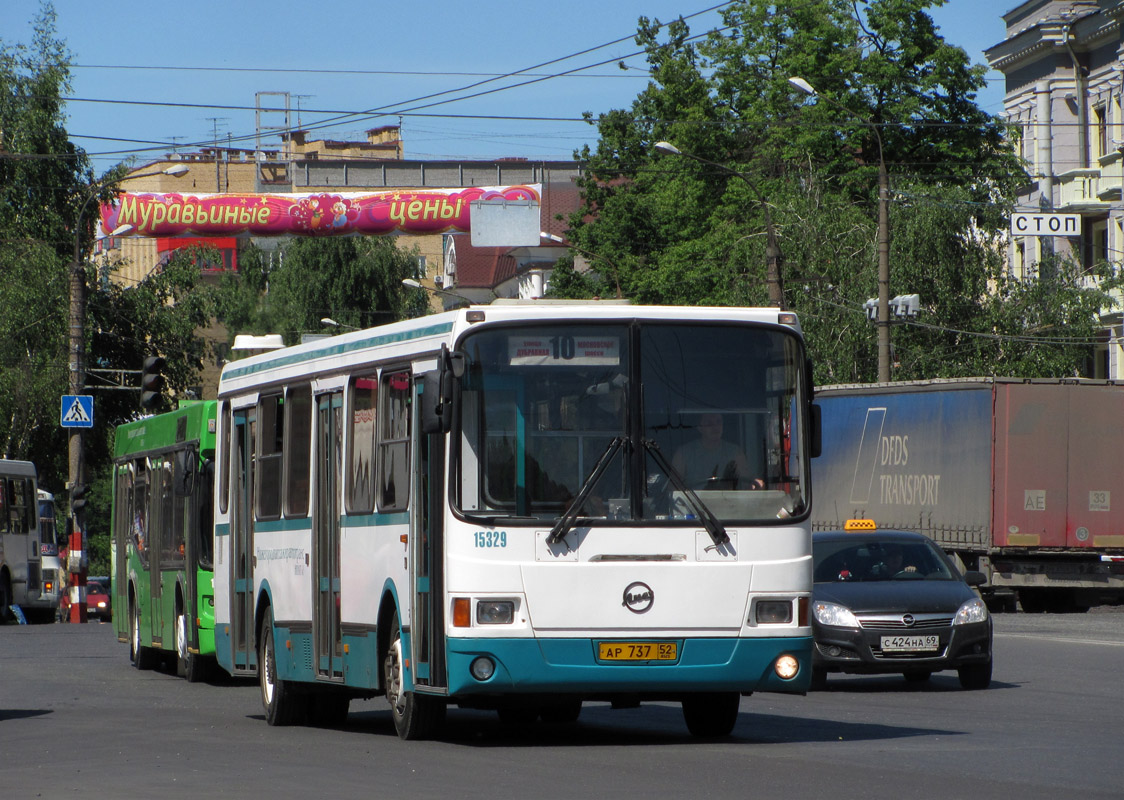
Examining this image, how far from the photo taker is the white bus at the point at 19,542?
40531 millimetres

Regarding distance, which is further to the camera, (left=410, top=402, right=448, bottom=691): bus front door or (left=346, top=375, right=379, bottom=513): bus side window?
(left=346, top=375, right=379, bottom=513): bus side window

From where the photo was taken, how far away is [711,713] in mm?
13719

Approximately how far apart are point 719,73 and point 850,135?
5.55 meters

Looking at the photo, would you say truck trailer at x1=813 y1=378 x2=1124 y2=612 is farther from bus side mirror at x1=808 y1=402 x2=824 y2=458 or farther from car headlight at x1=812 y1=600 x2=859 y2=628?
bus side mirror at x1=808 y1=402 x2=824 y2=458

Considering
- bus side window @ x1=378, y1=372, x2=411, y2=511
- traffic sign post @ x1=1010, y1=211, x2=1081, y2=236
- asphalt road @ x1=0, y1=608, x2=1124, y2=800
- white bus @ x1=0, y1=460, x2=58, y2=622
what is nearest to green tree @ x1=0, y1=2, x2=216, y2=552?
white bus @ x1=0, y1=460, x2=58, y2=622

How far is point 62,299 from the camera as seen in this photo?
54375 mm

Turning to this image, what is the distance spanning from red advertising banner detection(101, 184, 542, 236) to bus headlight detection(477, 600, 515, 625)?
52.0m

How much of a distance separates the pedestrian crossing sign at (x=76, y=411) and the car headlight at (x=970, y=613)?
27846 mm

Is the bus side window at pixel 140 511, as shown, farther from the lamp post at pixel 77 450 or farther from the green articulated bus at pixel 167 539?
the lamp post at pixel 77 450

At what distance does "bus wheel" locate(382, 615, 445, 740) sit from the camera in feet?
43.1

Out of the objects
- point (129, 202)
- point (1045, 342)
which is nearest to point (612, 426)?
point (1045, 342)

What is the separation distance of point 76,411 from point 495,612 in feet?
108

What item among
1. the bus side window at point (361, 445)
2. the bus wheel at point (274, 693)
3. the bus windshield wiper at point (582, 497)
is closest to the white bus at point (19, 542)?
the bus wheel at point (274, 693)

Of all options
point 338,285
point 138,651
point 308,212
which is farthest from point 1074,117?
point 338,285
